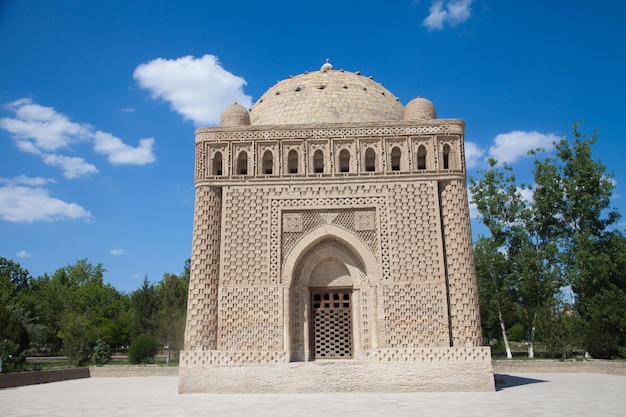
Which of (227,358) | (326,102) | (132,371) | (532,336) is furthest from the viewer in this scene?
(532,336)

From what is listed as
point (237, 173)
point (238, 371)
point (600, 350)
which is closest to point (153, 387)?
point (238, 371)

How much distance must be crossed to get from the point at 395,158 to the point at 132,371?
12256mm

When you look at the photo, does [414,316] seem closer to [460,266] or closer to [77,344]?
[460,266]

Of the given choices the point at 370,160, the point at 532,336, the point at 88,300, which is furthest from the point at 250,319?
the point at 88,300

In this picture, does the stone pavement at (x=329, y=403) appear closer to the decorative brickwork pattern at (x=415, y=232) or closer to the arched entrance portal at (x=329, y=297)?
the arched entrance portal at (x=329, y=297)

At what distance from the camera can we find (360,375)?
12.0 metres

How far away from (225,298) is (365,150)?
512cm

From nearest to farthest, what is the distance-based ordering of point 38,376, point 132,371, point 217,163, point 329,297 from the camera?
1. point 329,297
2. point 217,163
3. point 38,376
4. point 132,371

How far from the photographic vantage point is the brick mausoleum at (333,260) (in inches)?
478

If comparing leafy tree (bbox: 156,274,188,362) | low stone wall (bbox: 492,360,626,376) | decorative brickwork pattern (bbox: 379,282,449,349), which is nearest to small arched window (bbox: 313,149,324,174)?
decorative brickwork pattern (bbox: 379,282,449,349)

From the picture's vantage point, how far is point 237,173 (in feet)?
45.3

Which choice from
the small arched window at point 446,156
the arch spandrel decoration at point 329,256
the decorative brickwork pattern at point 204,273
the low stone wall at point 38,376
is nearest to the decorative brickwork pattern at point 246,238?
the decorative brickwork pattern at point 204,273

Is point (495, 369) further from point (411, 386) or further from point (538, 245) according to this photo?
point (411, 386)

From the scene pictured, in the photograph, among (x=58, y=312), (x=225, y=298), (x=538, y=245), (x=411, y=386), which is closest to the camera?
(x=411, y=386)
